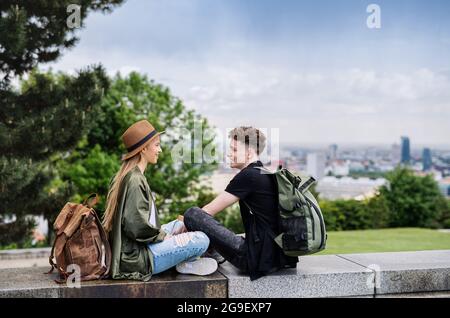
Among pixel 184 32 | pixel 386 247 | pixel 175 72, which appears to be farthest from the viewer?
pixel 184 32

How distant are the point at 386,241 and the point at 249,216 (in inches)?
386

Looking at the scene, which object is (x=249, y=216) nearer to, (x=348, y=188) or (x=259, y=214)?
(x=259, y=214)

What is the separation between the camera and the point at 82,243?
3537mm

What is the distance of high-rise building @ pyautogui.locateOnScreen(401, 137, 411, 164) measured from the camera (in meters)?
18.0

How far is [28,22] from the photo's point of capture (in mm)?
9398

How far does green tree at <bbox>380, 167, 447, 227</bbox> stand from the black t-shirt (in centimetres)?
1331

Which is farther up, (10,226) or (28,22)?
(28,22)

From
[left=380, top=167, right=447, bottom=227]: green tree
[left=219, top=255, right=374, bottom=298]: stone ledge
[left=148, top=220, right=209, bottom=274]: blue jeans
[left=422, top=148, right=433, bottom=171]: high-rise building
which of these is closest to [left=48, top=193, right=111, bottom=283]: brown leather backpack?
[left=148, top=220, right=209, bottom=274]: blue jeans

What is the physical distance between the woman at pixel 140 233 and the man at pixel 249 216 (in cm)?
12

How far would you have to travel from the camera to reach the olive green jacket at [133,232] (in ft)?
11.5

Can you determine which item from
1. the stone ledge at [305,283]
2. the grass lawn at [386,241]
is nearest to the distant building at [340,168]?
the grass lawn at [386,241]

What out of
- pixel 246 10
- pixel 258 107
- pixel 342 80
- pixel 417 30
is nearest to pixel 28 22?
pixel 258 107

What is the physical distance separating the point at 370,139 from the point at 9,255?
1686cm

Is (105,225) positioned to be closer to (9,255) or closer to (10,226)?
(10,226)
